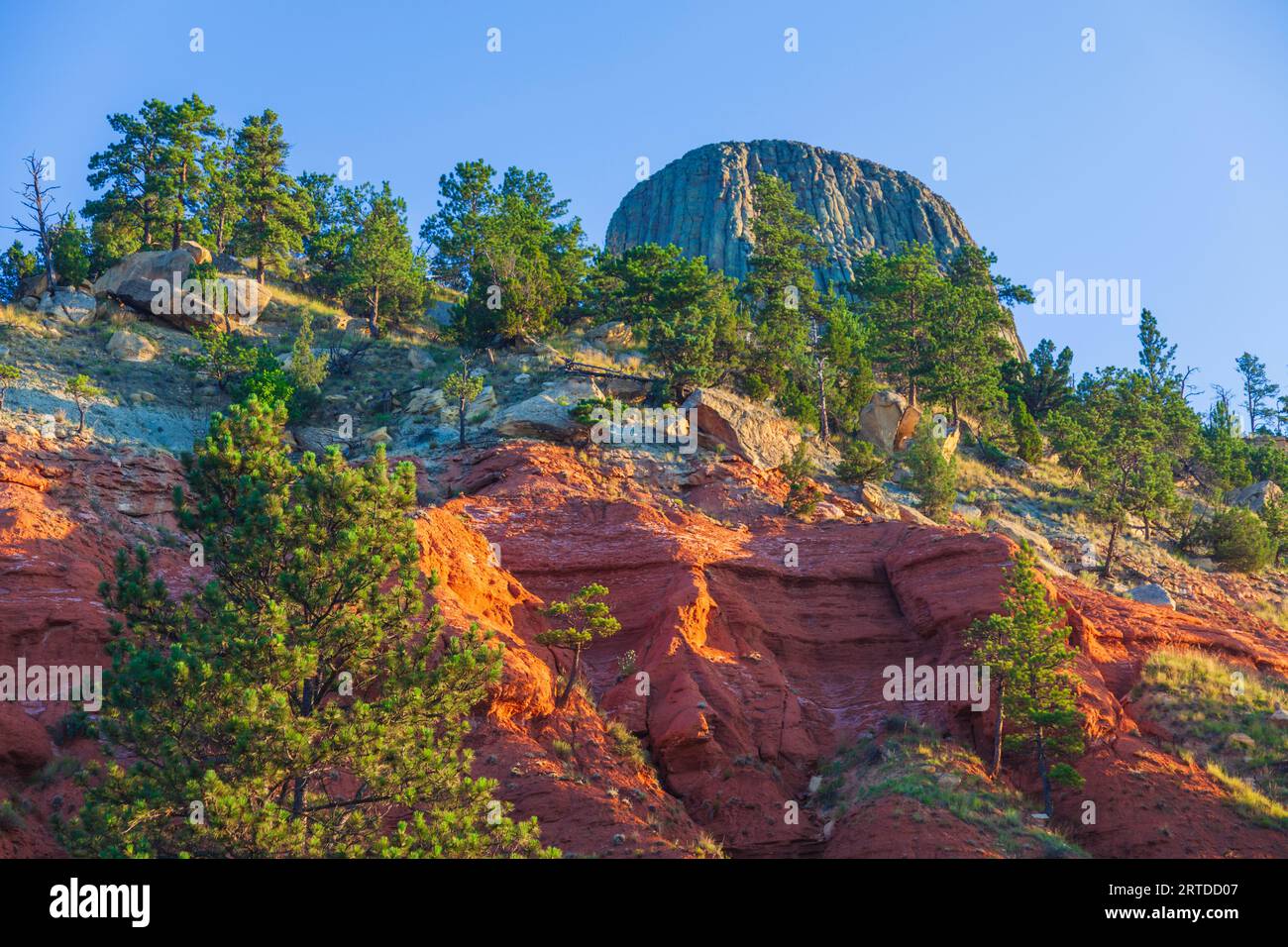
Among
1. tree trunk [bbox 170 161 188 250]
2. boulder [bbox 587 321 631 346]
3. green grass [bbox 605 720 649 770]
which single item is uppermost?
tree trunk [bbox 170 161 188 250]

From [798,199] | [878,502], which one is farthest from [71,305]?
[798,199]

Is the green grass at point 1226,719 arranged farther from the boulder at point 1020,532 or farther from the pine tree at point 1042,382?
the pine tree at point 1042,382

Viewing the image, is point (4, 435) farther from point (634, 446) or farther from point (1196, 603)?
point (1196, 603)

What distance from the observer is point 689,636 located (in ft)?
91.5

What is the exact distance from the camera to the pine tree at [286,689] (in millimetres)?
16859

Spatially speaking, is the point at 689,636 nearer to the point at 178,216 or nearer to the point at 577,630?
the point at 577,630

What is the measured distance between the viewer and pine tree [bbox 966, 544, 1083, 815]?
2492 cm

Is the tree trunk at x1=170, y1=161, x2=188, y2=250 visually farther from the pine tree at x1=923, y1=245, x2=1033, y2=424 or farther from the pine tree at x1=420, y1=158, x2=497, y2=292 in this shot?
the pine tree at x1=923, y1=245, x2=1033, y2=424

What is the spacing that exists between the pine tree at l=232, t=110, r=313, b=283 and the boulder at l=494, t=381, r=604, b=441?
2208 centimetres

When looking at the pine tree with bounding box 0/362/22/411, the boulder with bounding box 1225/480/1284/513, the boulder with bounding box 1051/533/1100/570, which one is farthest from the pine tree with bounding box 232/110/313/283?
the boulder with bounding box 1225/480/1284/513

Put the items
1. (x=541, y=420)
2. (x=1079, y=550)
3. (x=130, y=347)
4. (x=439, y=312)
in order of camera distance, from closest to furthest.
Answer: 1. (x=541, y=420)
2. (x=1079, y=550)
3. (x=130, y=347)
4. (x=439, y=312)

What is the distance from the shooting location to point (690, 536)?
31.6 metres

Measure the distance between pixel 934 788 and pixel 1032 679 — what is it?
160 inches
